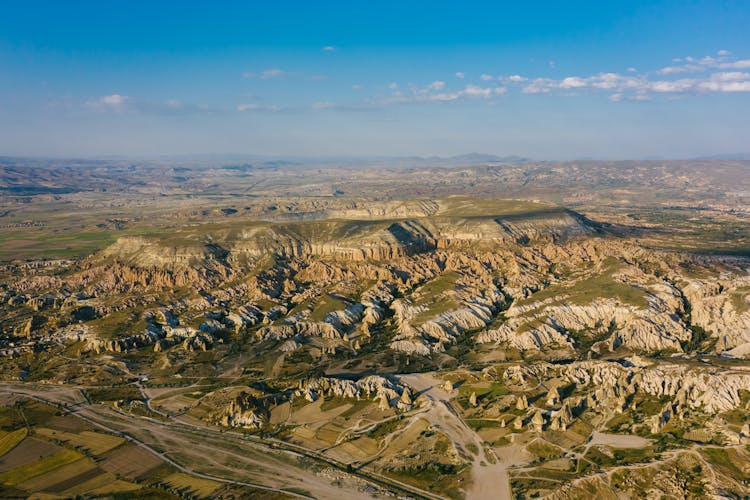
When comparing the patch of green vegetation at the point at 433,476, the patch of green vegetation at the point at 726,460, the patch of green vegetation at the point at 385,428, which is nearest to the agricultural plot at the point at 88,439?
the patch of green vegetation at the point at 385,428

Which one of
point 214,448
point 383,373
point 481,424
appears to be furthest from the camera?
point 383,373

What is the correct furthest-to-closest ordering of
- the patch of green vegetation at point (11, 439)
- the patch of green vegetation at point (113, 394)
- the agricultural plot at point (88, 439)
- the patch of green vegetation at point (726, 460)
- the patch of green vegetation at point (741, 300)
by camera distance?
the patch of green vegetation at point (741, 300) < the patch of green vegetation at point (113, 394) < the agricultural plot at point (88, 439) < the patch of green vegetation at point (11, 439) < the patch of green vegetation at point (726, 460)

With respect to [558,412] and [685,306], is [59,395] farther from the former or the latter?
[685,306]

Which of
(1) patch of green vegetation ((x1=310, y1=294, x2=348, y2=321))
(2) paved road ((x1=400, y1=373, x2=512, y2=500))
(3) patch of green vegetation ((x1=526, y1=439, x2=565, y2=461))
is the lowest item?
(2) paved road ((x1=400, y1=373, x2=512, y2=500))

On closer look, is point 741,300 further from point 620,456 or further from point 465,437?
point 465,437

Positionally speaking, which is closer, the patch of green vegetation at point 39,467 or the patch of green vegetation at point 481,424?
the patch of green vegetation at point 39,467

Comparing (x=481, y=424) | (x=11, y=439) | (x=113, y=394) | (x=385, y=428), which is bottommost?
(x=113, y=394)

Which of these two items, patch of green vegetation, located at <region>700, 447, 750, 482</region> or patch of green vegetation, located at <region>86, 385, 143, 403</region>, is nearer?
patch of green vegetation, located at <region>700, 447, 750, 482</region>

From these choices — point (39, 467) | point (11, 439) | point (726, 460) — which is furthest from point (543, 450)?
point (11, 439)

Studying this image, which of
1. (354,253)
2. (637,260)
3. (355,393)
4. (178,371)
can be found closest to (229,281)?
(354,253)

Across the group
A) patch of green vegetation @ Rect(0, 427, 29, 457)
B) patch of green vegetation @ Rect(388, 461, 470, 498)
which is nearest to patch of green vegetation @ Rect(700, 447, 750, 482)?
patch of green vegetation @ Rect(388, 461, 470, 498)

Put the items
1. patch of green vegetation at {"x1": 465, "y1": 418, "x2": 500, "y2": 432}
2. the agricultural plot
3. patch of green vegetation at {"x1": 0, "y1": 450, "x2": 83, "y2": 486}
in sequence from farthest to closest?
patch of green vegetation at {"x1": 465, "y1": 418, "x2": 500, "y2": 432}
the agricultural plot
patch of green vegetation at {"x1": 0, "y1": 450, "x2": 83, "y2": 486}

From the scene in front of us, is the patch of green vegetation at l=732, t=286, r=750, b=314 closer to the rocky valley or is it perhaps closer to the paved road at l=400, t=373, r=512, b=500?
the rocky valley

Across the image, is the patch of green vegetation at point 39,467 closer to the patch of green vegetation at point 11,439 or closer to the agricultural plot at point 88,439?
the agricultural plot at point 88,439
